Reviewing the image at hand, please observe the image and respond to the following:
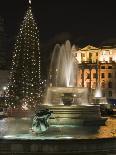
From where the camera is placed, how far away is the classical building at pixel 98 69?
10562 centimetres

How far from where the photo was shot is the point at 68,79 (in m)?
39.3

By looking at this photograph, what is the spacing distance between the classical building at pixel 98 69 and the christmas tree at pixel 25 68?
53656 millimetres

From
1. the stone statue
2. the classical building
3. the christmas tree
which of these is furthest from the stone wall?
the classical building

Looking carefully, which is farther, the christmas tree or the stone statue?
the christmas tree

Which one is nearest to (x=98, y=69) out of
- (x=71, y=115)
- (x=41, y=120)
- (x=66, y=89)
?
(x=66, y=89)

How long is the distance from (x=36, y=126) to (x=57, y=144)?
153 inches

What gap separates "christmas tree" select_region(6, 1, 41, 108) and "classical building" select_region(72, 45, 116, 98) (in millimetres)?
53656

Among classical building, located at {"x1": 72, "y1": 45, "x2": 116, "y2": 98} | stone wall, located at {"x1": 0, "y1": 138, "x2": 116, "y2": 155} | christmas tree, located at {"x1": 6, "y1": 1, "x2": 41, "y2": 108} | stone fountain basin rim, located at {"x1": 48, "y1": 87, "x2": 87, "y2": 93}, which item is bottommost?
stone wall, located at {"x1": 0, "y1": 138, "x2": 116, "y2": 155}

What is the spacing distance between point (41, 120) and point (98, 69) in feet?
294

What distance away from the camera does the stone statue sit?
60.1 feet

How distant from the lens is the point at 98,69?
352 ft

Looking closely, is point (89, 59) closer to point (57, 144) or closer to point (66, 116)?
point (66, 116)

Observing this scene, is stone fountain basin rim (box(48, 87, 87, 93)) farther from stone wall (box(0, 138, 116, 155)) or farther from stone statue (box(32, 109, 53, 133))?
stone wall (box(0, 138, 116, 155))

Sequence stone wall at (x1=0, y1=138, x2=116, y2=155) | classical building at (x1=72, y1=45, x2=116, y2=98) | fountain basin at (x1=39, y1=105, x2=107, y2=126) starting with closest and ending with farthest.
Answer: stone wall at (x1=0, y1=138, x2=116, y2=155), fountain basin at (x1=39, y1=105, x2=107, y2=126), classical building at (x1=72, y1=45, x2=116, y2=98)
